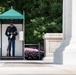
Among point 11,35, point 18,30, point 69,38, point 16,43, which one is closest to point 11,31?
point 11,35

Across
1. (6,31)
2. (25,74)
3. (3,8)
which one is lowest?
(25,74)

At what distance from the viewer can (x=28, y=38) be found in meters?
33.2

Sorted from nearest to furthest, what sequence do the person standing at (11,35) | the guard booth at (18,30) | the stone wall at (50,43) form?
the stone wall at (50,43) < the guard booth at (18,30) < the person standing at (11,35)

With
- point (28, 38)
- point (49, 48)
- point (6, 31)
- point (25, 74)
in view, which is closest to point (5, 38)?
point (6, 31)

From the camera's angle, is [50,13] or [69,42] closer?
[69,42]

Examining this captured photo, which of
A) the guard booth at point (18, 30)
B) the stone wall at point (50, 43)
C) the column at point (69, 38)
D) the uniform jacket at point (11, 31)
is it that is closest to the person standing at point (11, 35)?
the uniform jacket at point (11, 31)

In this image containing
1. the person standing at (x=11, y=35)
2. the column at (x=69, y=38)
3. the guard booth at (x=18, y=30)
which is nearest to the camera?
the column at (x=69, y=38)

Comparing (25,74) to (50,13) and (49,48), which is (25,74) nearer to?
(49,48)

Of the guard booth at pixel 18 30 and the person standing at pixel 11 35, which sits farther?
the person standing at pixel 11 35

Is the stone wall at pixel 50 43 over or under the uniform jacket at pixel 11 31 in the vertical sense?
under

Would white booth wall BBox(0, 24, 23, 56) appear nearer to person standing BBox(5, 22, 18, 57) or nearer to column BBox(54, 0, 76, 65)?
person standing BBox(5, 22, 18, 57)

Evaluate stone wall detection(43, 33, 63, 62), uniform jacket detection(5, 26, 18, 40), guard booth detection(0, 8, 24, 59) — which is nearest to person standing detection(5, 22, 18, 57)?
uniform jacket detection(5, 26, 18, 40)

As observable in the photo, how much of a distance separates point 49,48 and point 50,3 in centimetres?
1115

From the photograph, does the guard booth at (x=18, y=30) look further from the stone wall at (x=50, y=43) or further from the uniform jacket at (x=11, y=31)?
the stone wall at (x=50, y=43)
